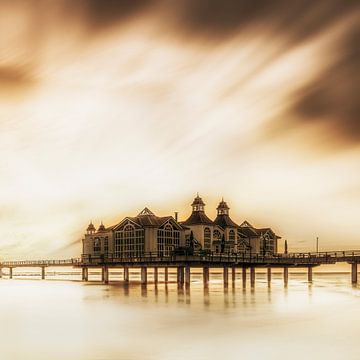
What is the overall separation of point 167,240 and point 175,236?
2280mm

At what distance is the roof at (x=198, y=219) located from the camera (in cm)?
8344

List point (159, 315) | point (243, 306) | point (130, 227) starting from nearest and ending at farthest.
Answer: point (159, 315) → point (243, 306) → point (130, 227)

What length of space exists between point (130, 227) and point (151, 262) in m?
9.21

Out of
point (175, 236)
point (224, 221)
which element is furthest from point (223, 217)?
point (175, 236)

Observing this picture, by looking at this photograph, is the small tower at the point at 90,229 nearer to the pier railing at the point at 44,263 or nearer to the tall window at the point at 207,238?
the pier railing at the point at 44,263

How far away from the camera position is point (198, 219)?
3314 inches

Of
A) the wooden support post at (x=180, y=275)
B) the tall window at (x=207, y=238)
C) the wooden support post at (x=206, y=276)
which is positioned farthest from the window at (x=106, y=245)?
the wooden support post at (x=206, y=276)

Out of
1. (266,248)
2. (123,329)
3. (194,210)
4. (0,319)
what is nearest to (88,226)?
(194,210)

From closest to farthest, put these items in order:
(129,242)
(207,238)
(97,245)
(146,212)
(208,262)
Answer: (208,262) → (129,242) → (146,212) → (207,238) → (97,245)

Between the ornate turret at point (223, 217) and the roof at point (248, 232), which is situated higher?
the ornate turret at point (223, 217)

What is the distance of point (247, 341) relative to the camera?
87.9 feet

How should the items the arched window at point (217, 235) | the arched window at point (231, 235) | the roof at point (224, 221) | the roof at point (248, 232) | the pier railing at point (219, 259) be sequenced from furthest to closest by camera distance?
the roof at point (248, 232) < the roof at point (224, 221) < the arched window at point (231, 235) < the arched window at point (217, 235) < the pier railing at point (219, 259)

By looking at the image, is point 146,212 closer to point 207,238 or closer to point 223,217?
point 207,238

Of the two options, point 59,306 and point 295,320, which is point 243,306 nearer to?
point 295,320
